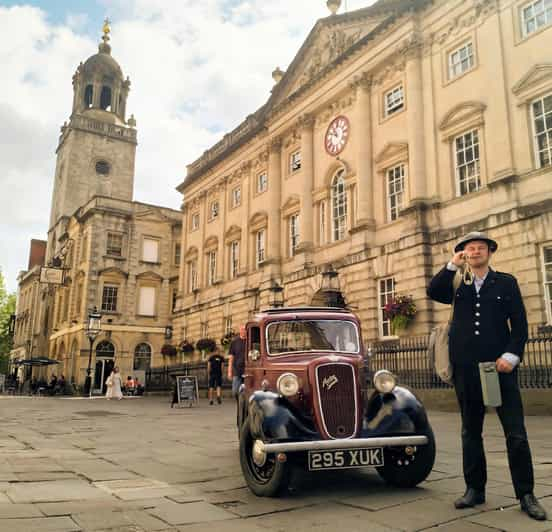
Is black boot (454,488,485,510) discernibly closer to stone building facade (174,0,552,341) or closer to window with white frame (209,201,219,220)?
stone building facade (174,0,552,341)

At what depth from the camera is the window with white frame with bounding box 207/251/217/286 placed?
3328 cm

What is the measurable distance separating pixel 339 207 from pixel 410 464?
1892cm

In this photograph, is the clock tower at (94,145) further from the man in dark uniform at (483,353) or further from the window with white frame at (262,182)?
the man in dark uniform at (483,353)

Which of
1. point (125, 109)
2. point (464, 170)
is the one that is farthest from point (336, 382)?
point (125, 109)

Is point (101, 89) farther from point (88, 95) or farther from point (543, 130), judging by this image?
point (543, 130)

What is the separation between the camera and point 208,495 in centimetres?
490

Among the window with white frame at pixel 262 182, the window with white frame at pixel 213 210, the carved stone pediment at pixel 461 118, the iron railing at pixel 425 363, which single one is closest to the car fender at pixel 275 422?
the iron railing at pixel 425 363

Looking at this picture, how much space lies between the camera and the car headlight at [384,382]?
17.4 ft

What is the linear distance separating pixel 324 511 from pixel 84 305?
39062 millimetres

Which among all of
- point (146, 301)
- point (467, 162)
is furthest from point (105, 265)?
point (467, 162)

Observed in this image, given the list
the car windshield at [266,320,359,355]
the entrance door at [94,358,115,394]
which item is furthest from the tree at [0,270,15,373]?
the car windshield at [266,320,359,355]

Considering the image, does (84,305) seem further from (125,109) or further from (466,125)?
(466,125)

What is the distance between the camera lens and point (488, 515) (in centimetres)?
394

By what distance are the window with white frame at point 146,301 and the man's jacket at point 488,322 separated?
39.9 metres
